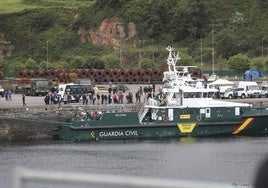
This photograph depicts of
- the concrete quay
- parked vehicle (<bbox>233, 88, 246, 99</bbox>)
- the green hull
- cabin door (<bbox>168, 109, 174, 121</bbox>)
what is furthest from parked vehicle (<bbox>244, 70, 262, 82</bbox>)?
cabin door (<bbox>168, 109, 174, 121</bbox>)

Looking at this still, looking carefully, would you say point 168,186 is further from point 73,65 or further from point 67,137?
point 73,65

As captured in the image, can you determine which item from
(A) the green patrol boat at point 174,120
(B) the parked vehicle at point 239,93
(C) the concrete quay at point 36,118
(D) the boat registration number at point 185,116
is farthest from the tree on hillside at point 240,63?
(D) the boat registration number at point 185,116

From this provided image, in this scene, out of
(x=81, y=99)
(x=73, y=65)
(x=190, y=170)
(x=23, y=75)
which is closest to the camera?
(x=190, y=170)

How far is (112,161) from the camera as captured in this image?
1628 inches

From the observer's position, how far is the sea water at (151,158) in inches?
1431

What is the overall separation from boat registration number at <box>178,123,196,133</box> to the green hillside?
45.0 m

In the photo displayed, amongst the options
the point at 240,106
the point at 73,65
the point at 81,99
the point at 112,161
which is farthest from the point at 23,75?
the point at 112,161

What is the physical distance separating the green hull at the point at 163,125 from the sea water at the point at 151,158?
126cm

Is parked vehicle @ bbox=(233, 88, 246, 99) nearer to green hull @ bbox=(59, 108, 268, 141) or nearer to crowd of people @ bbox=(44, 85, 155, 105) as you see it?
crowd of people @ bbox=(44, 85, 155, 105)

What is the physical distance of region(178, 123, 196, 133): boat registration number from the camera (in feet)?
177

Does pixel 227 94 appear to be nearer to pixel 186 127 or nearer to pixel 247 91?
pixel 247 91

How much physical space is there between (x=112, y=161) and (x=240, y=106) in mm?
16136

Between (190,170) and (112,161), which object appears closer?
(190,170)

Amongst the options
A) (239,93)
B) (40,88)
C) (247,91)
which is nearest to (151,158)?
(239,93)
